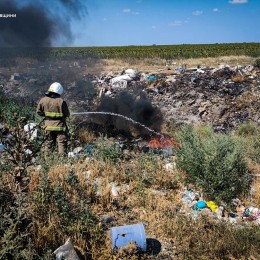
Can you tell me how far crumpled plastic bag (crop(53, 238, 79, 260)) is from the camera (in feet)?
9.95

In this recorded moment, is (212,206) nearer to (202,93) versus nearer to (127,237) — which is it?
(127,237)

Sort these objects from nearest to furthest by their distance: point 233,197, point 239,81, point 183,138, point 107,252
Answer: point 107,252 < point 233,197 < point 183,138 < point 239,81

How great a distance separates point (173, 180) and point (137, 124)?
136 inches

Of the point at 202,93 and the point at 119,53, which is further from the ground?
the point at 119,53

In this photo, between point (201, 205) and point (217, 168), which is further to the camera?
point (217, 168)

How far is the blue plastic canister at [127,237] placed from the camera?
3.31m

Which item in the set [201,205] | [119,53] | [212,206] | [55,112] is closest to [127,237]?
[201,205]

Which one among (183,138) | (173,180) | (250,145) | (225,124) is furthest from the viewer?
(225,124)

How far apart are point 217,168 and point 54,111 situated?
3.22 meters

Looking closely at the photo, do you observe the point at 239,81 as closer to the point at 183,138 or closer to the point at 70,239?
the point at 183,138

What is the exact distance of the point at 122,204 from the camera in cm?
444

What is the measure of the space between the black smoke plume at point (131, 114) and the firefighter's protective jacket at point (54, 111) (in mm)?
2272

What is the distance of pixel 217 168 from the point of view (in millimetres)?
4820

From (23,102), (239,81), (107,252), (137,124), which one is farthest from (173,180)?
(239,81)
